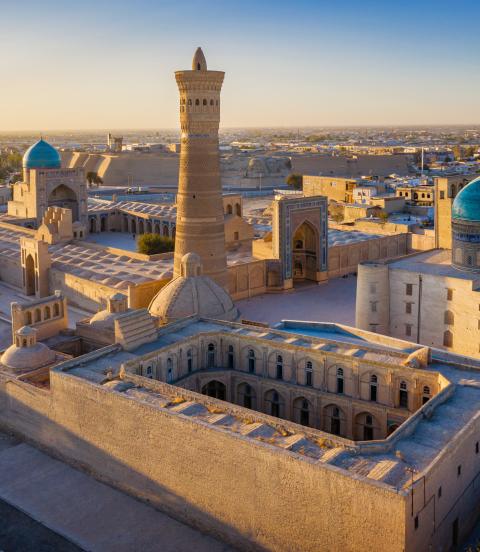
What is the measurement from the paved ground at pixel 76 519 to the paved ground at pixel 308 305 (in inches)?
487

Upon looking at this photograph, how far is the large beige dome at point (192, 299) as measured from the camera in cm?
2155

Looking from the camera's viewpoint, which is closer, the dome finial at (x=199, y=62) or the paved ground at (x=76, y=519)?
the paved ground at (x=76, y=519)

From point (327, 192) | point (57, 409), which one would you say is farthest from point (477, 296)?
point (327, 192)

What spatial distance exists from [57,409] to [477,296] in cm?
1289

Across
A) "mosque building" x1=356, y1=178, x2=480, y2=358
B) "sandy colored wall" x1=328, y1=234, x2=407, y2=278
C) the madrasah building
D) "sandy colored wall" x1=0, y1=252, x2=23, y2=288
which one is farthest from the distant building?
the madrasah building

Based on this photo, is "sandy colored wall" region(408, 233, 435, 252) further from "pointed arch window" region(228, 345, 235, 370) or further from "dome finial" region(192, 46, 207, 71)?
"pointed arch window" region(228, 345, 235, 370)

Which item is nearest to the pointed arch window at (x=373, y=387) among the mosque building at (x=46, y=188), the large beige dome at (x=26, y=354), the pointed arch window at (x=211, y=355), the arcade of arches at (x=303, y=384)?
the arcade of arches at (x=303, y=384)

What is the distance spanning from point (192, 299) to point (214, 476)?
8662 millimetres

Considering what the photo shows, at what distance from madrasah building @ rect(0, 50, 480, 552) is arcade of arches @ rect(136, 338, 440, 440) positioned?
0.04 meters

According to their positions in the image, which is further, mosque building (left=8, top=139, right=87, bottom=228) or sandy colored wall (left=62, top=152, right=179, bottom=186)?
sandy colored wall (left=62, top=152, right=179, bottom=186)

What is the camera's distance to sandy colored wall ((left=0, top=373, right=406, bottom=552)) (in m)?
11.6

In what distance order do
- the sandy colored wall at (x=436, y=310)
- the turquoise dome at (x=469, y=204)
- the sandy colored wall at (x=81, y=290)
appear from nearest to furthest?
the sandy colored wall at (x=436, y=310) → the turquoise dome at (x=469, y=204) → the sandy colored wall at (x=81, y=290)

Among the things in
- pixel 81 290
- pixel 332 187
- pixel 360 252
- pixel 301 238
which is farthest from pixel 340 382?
pixel 332 187

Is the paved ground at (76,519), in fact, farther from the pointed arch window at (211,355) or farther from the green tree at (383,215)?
the green tree at (383,215)
